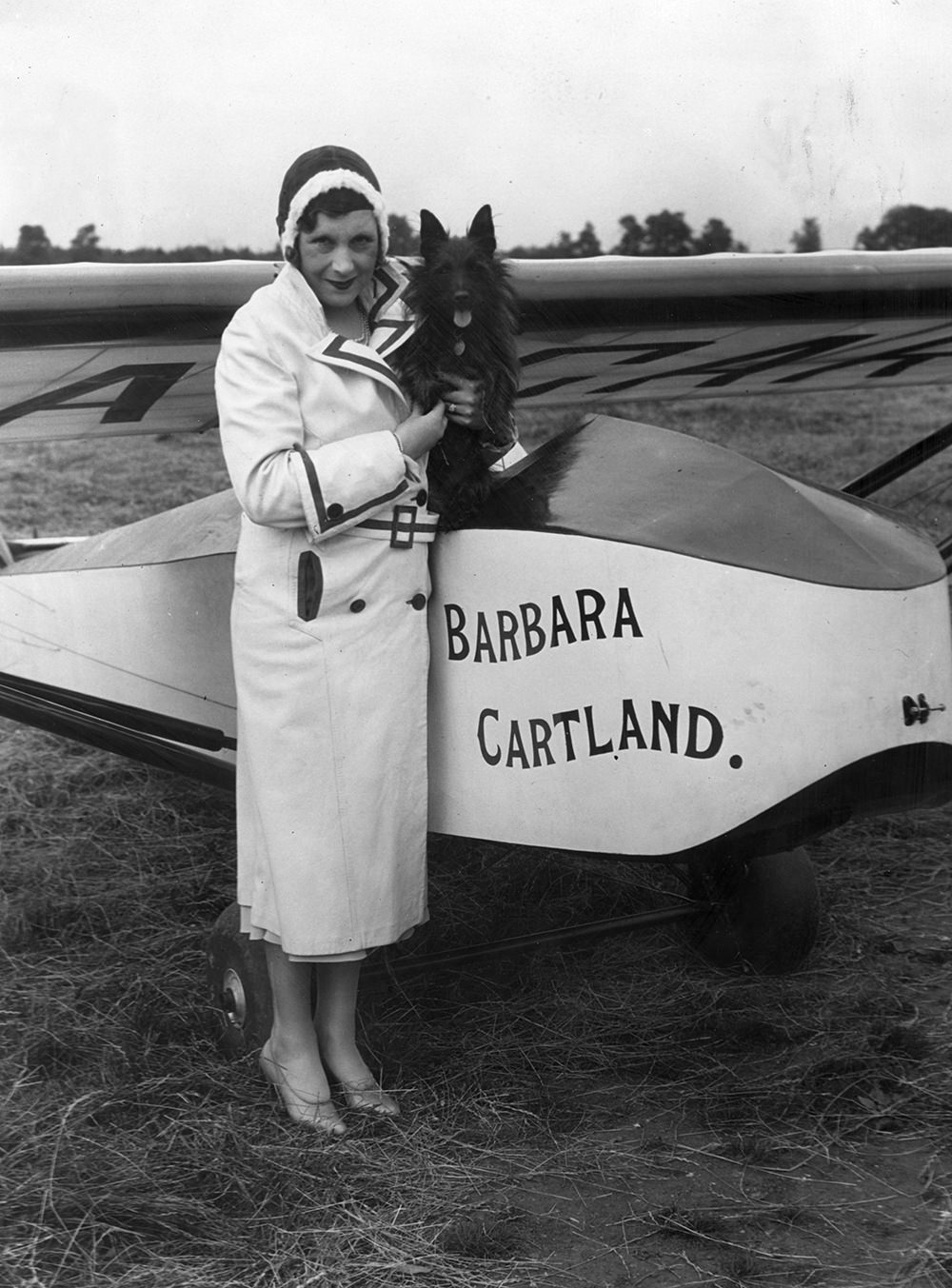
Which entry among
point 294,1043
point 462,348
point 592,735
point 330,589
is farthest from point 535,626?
point 294,1043

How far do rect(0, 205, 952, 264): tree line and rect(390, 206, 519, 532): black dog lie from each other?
0.10m

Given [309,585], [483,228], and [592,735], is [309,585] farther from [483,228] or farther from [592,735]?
[483,228]

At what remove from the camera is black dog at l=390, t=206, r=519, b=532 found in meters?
2.29

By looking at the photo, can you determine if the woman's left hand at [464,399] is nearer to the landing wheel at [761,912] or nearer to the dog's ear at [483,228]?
the dog's ear at [483,228]

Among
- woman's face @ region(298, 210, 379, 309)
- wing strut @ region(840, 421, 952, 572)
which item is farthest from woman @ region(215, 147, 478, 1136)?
wing strut @ region(840, 421, 952, 572)

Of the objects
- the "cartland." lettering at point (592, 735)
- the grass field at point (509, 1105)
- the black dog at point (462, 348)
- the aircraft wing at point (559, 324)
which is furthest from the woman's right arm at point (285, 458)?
the grass field at point (509, 1105)

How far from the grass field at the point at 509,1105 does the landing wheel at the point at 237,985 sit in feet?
0.22

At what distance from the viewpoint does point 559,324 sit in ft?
12.3

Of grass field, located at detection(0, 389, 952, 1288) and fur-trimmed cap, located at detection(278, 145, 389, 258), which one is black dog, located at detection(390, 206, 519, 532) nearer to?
fur-trimmed cap, located at detection(278, 145, 389, 258)

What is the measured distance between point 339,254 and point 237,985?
1.62 m

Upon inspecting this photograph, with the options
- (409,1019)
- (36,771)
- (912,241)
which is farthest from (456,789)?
(36,771)

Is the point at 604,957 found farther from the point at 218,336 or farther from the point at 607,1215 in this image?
the point at 218,336

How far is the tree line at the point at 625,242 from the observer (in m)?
3.15

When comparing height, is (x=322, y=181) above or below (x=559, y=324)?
above
